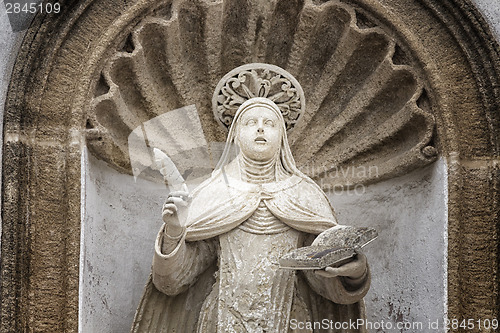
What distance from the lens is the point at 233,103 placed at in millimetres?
6508

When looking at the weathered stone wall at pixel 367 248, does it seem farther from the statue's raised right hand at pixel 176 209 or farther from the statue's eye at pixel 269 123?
→ the statue's eye at pixel 269 123

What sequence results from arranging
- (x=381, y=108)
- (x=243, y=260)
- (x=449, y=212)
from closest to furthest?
(x=243, y=260) → (x=449, y=212) → (x=381, y=108)

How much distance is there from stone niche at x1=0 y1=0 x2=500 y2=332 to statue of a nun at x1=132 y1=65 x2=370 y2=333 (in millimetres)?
527

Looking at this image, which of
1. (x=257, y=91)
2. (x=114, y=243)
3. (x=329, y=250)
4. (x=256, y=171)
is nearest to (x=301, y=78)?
(x=257, y=91)

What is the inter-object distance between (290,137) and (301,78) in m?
0.33

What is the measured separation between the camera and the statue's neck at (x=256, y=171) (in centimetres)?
625

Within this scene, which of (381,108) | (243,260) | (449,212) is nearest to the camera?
(243,260)

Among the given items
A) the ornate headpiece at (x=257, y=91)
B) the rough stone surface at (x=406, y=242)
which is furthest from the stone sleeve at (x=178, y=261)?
the rough stone surface at (x=406, y=242)

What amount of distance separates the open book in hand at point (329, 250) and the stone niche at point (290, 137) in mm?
837

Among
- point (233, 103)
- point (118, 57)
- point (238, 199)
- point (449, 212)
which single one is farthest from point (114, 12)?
point (449, 212)

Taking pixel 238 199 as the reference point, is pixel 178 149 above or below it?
above

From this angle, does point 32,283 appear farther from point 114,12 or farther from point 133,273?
point 114,12

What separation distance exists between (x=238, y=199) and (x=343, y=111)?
1097mm

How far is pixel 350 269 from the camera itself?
573cm
